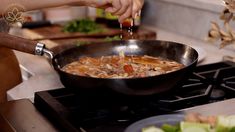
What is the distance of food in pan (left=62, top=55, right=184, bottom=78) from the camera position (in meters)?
1.24

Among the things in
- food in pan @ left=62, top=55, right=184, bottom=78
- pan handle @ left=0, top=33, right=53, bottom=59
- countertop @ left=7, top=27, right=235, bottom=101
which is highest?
pan handle @ left=0, top=33, right=53, bottom=59

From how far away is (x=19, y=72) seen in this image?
66.7 inches

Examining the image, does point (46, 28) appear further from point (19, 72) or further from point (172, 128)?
point (172, 128)

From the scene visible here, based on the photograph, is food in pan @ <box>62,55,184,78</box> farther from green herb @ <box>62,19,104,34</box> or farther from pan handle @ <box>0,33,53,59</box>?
green herb @ <box>62,19,104,34</box>

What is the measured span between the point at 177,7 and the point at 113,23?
0.35m

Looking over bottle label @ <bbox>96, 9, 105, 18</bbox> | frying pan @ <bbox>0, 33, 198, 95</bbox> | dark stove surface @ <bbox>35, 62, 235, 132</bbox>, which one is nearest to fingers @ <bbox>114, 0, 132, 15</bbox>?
frying pan @ <bbox>0, 33, 198, 95</bbox>

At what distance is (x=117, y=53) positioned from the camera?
1.45 metres

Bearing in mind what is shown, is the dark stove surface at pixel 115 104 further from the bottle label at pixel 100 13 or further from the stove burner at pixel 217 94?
the bottle label at pixel 100 13

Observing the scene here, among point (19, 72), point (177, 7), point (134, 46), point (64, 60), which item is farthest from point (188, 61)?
point (177, 7)

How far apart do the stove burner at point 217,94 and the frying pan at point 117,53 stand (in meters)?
0.12

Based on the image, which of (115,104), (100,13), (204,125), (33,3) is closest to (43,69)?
(33,3)

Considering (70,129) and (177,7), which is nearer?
(70,129)

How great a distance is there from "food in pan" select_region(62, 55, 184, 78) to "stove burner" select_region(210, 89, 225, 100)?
123 millimetres

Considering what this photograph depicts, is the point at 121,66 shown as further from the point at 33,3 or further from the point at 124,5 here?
the point at 33,3
